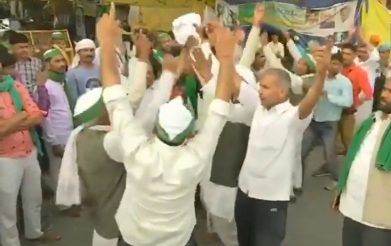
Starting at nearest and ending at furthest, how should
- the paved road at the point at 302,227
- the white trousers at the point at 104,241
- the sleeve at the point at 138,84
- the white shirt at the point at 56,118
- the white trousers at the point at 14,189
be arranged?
1. the white trousers at the point at 104,241
2. the sleeve at the point at 138,84
3. the white trousers at the point at 14,189
4. the paved road at the point at 302,227
5. the white shirt at the point at 56,118

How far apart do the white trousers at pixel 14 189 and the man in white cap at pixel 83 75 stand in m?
1.26

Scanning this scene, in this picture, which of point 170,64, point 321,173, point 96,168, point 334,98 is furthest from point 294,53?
point 96,168

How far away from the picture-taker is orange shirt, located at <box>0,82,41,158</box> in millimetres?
4512

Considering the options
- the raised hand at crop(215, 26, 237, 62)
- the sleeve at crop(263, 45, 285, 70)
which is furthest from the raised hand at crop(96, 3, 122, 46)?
the sleeve at crop(263, 45, 285, 70)

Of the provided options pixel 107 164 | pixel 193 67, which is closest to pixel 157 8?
pixel 193 67

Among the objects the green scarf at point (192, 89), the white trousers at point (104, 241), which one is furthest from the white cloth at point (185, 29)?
the white trousers at point (104, 241)

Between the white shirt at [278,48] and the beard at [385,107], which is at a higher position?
the beard at [385,107]

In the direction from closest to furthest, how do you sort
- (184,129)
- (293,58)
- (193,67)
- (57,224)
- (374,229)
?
(184,129), (374,229), (193,67), (57,224), (293,58)

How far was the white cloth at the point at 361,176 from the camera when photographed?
12.4 feet

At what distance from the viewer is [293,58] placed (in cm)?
766

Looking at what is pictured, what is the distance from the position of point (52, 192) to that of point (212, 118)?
145 inches

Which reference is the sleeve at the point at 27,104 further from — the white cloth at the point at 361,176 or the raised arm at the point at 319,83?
the white cloth at the point at 361,176

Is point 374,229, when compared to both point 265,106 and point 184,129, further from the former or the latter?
point 184,129

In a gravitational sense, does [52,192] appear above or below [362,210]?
below
